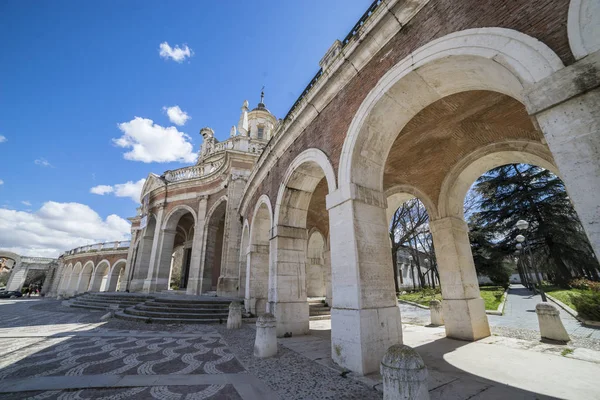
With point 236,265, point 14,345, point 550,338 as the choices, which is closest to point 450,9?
point 550,338

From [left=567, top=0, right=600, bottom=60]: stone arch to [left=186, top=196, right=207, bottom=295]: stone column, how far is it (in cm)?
1703

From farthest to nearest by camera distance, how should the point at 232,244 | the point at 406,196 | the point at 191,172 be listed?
the point at 191,172, the point at 232,244, the point at 406,196

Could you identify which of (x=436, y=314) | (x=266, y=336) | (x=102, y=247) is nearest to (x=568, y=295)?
(x=436, y=314)

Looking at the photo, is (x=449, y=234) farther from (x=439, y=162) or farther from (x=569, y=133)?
(x=569, y=133)

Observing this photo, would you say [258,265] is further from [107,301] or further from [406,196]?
[107,301]

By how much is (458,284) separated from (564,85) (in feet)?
19.1

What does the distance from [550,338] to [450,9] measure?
749cm

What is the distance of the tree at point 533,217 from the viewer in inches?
718

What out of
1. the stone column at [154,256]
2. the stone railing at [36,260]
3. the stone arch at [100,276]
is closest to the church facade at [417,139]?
the stone column at [154,256]

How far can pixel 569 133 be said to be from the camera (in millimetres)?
2334

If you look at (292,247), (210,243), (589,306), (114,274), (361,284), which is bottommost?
(589,306)

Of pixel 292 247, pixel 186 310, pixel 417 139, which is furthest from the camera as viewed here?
pixel 186 310

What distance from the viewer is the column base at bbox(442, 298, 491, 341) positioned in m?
6.29

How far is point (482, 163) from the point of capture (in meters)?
6.91
